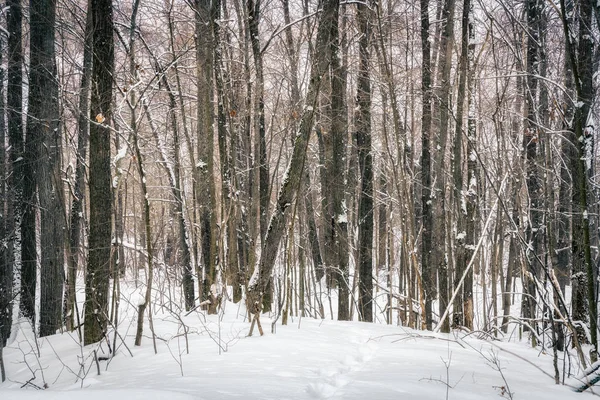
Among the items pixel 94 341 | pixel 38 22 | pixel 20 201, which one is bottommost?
pixel 94 341

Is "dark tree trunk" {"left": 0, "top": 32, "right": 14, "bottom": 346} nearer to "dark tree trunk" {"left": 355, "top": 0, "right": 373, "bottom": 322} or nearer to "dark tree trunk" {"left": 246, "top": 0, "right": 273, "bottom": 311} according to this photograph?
"dark tree trunk" {"left": 246, "top": 0, "right": 273, "bottom": 311}

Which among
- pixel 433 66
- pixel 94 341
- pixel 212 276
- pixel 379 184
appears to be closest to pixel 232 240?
pixel 212 276

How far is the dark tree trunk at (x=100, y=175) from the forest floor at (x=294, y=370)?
28.0 inches

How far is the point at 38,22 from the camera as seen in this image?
8344mm

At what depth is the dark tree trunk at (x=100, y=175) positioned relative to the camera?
5738mm

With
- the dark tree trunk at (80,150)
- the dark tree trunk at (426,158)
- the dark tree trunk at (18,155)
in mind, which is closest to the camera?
the dark tree trunk at (80,150)

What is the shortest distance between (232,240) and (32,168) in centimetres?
458

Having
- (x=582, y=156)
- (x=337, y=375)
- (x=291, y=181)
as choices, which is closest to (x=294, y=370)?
(x=337, y=375)

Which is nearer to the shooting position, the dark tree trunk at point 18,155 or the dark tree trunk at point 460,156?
the dark tree trunk at point 460,156

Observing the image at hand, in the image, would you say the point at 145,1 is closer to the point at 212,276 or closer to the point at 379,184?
the point at 212,276

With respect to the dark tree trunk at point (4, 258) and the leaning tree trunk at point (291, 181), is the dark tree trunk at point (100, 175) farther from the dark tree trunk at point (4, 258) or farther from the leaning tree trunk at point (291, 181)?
the dark tree trunk at point (4, 258)

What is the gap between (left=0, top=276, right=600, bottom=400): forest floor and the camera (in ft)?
10.2

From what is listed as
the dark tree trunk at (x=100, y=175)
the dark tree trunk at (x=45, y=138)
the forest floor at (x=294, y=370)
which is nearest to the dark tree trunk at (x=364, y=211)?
the forest floor at (x=294, y=370)

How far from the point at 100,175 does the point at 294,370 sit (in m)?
3.71
